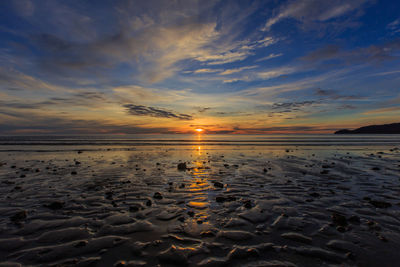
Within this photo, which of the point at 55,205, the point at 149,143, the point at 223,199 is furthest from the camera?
the point at 149,143

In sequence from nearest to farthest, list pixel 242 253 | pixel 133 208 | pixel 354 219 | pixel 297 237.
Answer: pixel 242 253 → pixel 297 237 → pixel 354 219 → pixel 133 208

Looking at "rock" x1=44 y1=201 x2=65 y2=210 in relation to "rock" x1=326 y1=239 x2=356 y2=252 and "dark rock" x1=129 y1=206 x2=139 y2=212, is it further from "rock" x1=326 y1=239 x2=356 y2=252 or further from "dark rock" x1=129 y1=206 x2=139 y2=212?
"rock" x1=326 y1=239 x2=356 y2=252

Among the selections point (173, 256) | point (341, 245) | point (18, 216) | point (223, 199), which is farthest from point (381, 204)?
point (18, 216)

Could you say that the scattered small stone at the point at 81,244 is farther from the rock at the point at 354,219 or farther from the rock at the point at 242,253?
the rock at the point at 354,219

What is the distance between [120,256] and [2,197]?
8859mm

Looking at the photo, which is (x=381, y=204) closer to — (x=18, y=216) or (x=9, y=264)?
(x=9, y=264)

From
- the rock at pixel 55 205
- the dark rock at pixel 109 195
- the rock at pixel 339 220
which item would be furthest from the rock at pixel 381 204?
the rock at pixel 55 205

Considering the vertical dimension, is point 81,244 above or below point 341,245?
above

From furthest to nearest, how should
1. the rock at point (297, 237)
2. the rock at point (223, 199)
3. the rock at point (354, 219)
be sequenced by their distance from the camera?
1. the rock at point (223, 199)
2. the rock at point (354, 219)
3. the rock at point (297, 237)

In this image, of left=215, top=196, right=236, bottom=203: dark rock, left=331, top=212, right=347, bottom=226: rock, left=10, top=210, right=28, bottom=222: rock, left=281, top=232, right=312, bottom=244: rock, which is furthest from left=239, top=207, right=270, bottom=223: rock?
left=10, top=210, right=28, bottom=222: rock

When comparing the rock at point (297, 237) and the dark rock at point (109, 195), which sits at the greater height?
the dark rock at point (109, 195)

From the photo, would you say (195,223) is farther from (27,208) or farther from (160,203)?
(27,208)

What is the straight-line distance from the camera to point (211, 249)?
4.97m

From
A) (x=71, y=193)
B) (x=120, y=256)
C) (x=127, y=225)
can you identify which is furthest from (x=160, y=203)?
(x=71, y=193)
